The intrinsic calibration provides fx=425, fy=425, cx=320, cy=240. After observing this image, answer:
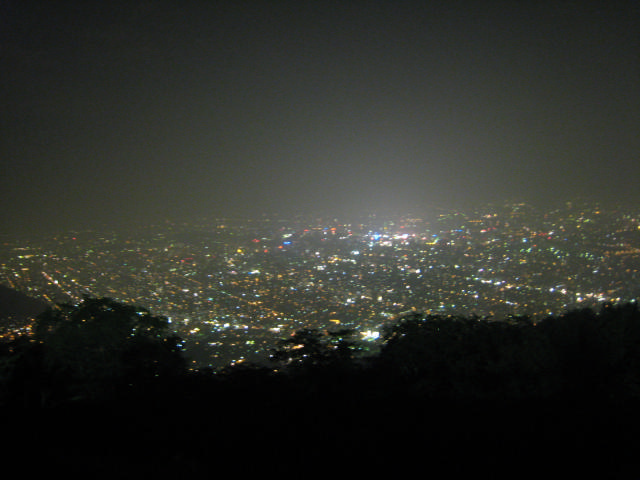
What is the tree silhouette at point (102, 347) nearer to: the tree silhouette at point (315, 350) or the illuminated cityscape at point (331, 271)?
the tree silhouette at point (315, 350)

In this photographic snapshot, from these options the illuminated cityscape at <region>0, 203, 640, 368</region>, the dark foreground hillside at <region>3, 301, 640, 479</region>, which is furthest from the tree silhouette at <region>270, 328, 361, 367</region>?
the illuminated cityscape at <region>0, 203, 640, 368</region>

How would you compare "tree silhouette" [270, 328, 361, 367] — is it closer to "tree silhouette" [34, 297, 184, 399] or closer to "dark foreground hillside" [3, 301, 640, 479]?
"dark foreground hillside" [3, 301, 640, 479]

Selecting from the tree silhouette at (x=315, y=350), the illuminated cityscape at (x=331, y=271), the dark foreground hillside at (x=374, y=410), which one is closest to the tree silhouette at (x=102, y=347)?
the dark foreground hillside at (x=374, y=410)

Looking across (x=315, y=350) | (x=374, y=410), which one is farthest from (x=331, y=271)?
(x=374, y=410)

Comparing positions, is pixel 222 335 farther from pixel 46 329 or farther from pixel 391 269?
pixel 391 269

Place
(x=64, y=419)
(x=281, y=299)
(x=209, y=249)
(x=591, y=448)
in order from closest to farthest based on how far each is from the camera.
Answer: (x=591, y=448)
(x=64, y=419)
(x=281, y=299)
(x=209, y=249)

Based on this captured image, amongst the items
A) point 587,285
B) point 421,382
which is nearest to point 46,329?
point 421,382
